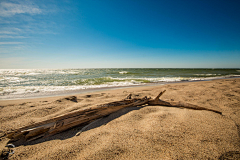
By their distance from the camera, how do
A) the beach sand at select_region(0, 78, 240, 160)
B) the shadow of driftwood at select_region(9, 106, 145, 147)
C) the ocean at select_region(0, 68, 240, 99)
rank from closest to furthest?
the beach sand at select_region(0, 78, 240, 160)
the shadow of driftwood at select_region(9, 106, 145, 147)
the ocean at select_region(0, 68, 240, 99)

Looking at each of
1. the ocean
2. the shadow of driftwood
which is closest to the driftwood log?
the shadow of driftwood

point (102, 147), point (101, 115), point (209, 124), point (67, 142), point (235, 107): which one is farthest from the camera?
point (235, 107)

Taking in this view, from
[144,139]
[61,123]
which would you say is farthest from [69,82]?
[144,139]

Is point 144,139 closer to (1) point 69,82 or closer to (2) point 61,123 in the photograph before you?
(2) point 61,123

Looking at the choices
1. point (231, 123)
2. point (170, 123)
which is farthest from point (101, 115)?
point (231, 123)

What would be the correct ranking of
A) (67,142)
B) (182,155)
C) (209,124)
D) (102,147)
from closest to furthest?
1. (182,155)
2. (102,147)
3. (67,142)
4. (209,124)

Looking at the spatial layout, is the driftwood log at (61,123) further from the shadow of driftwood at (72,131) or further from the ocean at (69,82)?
the ocean at (69,82)

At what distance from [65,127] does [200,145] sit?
93.0 inches

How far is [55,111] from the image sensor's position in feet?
10.7

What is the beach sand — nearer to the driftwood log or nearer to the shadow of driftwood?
the shadow of driftwood

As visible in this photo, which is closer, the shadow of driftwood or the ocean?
the shadow of driftwood

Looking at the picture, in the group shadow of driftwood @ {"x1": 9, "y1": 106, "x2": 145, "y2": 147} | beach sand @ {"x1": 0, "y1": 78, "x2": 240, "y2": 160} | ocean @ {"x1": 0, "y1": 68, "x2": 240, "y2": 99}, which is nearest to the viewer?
beach sand @ {"x1": 0, "y1": 78, "x2": 240, "y2": 160}

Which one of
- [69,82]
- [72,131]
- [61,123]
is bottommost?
[69,82]

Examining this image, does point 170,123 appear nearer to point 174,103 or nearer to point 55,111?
point 174,103
